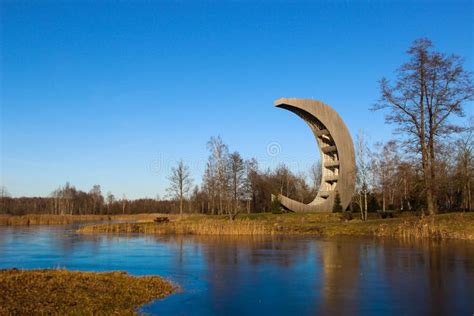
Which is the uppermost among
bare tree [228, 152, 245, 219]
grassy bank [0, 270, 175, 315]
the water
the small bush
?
bare tree [228, 152, 245, 219]

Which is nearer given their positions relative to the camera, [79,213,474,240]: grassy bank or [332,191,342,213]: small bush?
[79,213,474,240]: grassy bank

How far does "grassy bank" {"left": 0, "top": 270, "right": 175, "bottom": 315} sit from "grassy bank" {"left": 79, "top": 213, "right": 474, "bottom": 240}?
15664mm

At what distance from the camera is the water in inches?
323

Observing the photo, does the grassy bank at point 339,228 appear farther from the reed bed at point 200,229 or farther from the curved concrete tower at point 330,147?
the curved concrete tower at point 330,147

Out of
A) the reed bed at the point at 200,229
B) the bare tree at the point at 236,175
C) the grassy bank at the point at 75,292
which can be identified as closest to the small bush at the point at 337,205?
the reed bed at the point at 200,229

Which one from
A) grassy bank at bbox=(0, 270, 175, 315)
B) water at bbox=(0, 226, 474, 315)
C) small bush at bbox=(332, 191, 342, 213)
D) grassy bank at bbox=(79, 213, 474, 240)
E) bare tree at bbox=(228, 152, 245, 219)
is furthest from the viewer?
bare tree at bbox=(228, 152, 245, 219)

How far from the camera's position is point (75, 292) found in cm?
893

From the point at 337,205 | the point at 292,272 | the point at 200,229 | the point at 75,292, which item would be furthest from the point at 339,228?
the point at 75,292

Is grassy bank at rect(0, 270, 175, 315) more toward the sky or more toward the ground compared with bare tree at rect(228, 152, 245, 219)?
more toward the ground

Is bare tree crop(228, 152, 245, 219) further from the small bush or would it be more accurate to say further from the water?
the water

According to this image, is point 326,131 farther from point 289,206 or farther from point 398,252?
point 398,252

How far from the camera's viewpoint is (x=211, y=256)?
15961mm

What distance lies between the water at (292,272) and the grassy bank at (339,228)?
3003 mm

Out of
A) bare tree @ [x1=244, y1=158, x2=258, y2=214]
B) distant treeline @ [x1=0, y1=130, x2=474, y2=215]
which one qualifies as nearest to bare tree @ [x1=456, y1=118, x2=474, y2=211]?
distant treeline @ [x1=0, y1=130, x2=474, y2=215]
